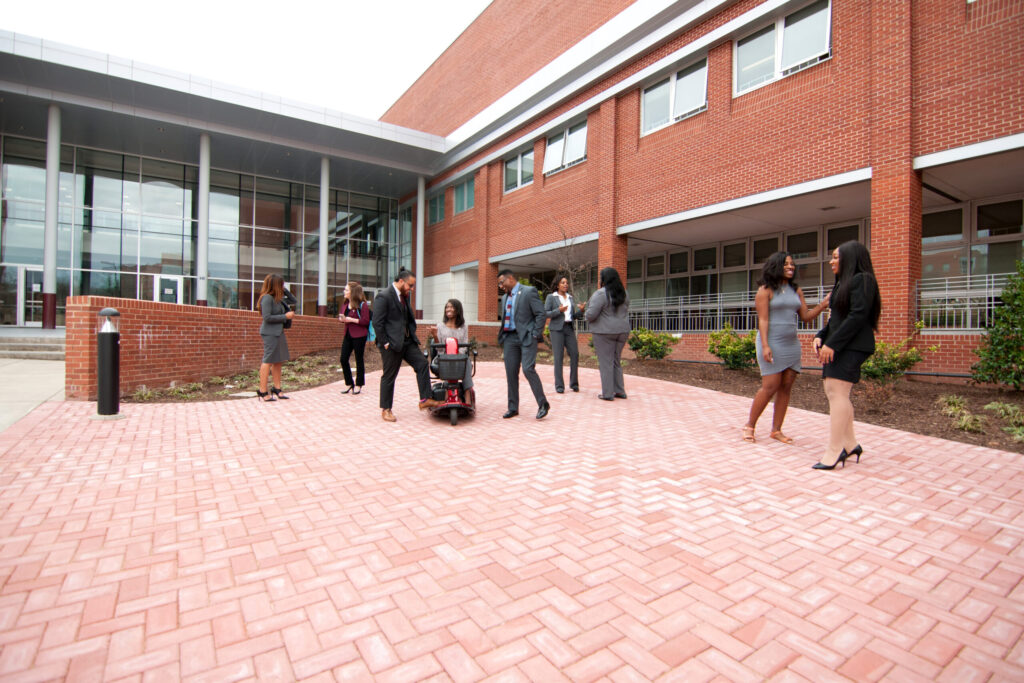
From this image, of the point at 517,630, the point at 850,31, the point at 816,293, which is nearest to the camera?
the point at 517,630

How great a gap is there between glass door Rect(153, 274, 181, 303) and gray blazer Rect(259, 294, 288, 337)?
56.5 feet

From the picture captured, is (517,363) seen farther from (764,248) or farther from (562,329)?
(764,248)

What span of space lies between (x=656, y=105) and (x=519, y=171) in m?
6.66

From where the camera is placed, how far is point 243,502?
3.35 meters

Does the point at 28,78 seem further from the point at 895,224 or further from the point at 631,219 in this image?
the point at 895,224

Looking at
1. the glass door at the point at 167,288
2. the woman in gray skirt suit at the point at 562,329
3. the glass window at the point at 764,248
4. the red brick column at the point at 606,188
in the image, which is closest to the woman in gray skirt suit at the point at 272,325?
the woman in gray skirt suit at the point at 562,329

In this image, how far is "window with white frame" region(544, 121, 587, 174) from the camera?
1681 cm

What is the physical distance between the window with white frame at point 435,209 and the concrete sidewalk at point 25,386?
16.7m

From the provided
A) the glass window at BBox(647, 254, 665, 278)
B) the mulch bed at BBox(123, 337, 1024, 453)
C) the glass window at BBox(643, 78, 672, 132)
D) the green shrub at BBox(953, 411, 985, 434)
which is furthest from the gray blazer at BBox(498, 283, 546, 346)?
the glass window at BBox(647, 254, 665, 278)

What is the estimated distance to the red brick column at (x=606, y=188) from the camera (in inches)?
603

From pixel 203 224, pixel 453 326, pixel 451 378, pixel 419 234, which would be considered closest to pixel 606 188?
pixel 453 326

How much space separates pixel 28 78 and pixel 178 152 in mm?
5268

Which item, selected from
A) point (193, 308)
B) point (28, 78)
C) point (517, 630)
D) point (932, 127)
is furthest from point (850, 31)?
point (28, 78)

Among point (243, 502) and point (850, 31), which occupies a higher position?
point (850, 31)
